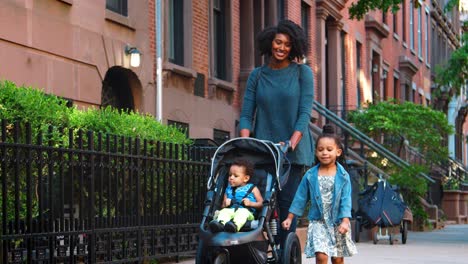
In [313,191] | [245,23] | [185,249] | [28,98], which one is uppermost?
[245,23]

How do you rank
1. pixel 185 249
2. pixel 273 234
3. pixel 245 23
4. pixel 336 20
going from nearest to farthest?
pixel 273 234
pixel 185 249
pixel 245 23
pixel 336 20

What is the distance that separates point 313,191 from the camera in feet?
26.1

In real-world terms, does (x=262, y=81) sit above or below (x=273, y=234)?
above

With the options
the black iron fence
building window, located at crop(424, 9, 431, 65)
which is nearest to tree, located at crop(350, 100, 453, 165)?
the black iron fence

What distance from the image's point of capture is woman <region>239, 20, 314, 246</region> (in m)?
8.38

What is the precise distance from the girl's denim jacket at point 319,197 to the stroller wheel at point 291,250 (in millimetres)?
283

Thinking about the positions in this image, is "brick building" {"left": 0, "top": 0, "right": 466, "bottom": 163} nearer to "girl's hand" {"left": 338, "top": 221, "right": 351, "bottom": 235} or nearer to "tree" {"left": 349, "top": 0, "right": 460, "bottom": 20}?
"tree" {"left": 349, "top": 0, "right": 460, "bottom": 20}

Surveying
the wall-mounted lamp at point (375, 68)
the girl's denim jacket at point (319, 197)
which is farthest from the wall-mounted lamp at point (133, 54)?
the wall-mounted lamp at point (375, 68)

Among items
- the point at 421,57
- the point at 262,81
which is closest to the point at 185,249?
the point at 262,81

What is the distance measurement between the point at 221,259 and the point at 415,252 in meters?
7.29

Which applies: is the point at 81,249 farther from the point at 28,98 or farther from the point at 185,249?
the point at 185,249

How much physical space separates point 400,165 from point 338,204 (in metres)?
15.0

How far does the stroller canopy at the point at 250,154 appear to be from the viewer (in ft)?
26.5

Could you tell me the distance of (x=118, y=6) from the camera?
656 inches
